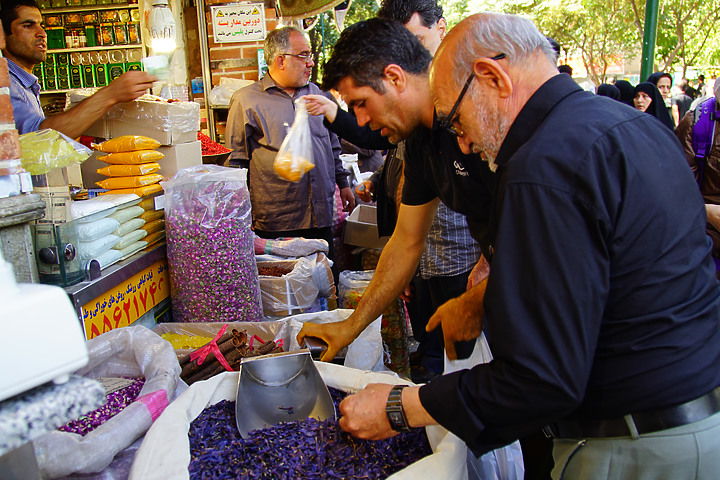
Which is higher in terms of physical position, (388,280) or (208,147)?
(208,147)

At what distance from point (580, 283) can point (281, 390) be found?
3.35 ft

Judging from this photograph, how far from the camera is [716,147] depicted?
376cm

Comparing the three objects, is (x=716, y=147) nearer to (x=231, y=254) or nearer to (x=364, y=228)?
(x=364, y=228)

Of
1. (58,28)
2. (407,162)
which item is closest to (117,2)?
(58,28)

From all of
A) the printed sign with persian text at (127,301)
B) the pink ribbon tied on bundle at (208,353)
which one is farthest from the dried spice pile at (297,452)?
the printed sign with persian text at (127,301)

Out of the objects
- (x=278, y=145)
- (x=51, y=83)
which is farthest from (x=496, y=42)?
(x=51, y=83)

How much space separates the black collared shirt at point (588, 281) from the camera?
0.93m

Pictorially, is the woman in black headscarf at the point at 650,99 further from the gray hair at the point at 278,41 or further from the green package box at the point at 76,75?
the green package box at the point at 76,75

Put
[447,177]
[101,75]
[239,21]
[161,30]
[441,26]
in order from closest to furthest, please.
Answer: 1. [447,177]
2. [441,26]
3. [161,30]
4. [239,21]
5. [101,75]

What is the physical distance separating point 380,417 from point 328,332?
2.42 feet

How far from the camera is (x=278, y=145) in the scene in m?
3.91

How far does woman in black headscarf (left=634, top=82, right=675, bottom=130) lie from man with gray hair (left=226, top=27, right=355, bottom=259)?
12.3 ft

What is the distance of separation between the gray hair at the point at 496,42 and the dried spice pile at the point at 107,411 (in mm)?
1233

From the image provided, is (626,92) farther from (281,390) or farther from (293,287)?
(281,390)
